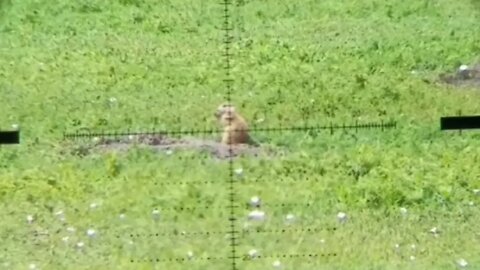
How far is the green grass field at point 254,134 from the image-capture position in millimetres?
3262

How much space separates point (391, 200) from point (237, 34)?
0.66 meters

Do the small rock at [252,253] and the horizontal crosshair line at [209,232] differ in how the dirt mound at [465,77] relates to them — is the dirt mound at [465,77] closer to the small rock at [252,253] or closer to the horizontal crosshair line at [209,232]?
the horizontal crosshair line at [209,232]

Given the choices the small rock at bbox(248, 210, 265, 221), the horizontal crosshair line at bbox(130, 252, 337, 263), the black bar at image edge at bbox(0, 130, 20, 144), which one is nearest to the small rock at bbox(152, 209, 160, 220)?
the horizontal crosshair line at bbox(130, 252, 337, 263)

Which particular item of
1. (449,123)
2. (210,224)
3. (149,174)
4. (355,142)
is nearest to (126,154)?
(149,174)

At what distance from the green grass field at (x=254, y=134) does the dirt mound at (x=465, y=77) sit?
30 mm

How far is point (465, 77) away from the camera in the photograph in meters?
3.75

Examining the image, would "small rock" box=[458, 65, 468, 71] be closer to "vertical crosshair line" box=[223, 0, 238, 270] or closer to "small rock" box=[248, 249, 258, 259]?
"vertical crosshair line" box=[223, 0, 238, 270]

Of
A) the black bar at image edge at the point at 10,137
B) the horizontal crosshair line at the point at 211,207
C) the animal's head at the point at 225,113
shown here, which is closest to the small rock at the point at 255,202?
the horizontal crosshair line at the point at 211,207

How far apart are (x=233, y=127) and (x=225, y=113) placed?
5 cm

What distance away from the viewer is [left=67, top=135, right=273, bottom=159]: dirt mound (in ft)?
11.3

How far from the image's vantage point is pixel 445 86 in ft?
12.1

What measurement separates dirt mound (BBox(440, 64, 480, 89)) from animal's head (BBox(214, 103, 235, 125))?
0.67 m

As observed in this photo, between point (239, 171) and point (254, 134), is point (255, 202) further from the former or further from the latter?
point (254, 134)

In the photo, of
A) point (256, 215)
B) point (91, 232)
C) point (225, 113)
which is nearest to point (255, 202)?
point (256, 215)
